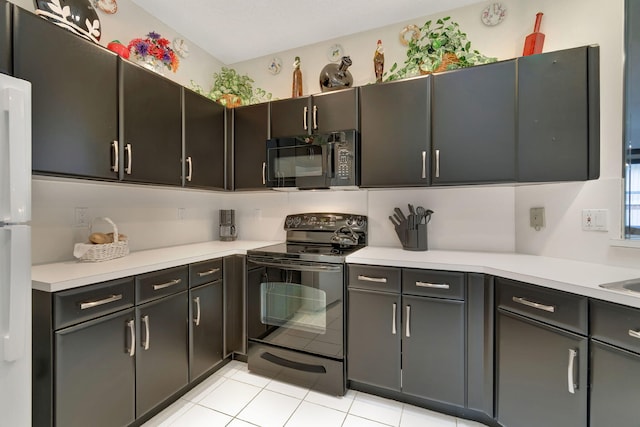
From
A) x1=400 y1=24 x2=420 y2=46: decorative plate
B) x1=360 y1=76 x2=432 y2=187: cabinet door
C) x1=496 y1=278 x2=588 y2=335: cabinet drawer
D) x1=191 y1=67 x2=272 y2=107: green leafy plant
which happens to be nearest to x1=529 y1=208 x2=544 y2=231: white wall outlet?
x1=496 y1=278 x2=588 y2=335: cabinet drawer

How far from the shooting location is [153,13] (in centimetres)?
212

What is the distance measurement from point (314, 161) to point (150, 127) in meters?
1.13

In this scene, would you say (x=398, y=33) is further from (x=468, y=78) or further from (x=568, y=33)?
(x=568, y=33)

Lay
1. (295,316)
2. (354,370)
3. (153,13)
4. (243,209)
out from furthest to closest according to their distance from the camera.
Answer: (243,209), (153,13), (295,316), (354,370)

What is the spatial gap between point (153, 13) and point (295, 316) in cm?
263

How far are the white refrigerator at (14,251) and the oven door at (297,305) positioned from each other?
1221mm

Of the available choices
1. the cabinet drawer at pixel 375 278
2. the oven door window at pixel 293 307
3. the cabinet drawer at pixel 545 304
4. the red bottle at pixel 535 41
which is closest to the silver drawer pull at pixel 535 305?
the cabinet drawer at pixel 545 304

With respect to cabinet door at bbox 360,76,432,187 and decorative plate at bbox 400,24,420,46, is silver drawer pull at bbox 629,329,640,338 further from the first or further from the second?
decorative plate at bbox 400,24,420,46

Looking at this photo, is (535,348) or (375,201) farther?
(375,201)

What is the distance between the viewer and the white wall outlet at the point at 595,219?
1.42 metres

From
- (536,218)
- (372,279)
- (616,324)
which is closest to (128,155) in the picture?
(372,279)

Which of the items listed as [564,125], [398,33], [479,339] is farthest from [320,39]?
[479,339]

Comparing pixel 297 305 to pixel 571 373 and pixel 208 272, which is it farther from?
pixel 571 373

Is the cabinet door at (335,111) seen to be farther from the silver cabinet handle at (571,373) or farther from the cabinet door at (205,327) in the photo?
the silver cabinet handle at (571,373)
